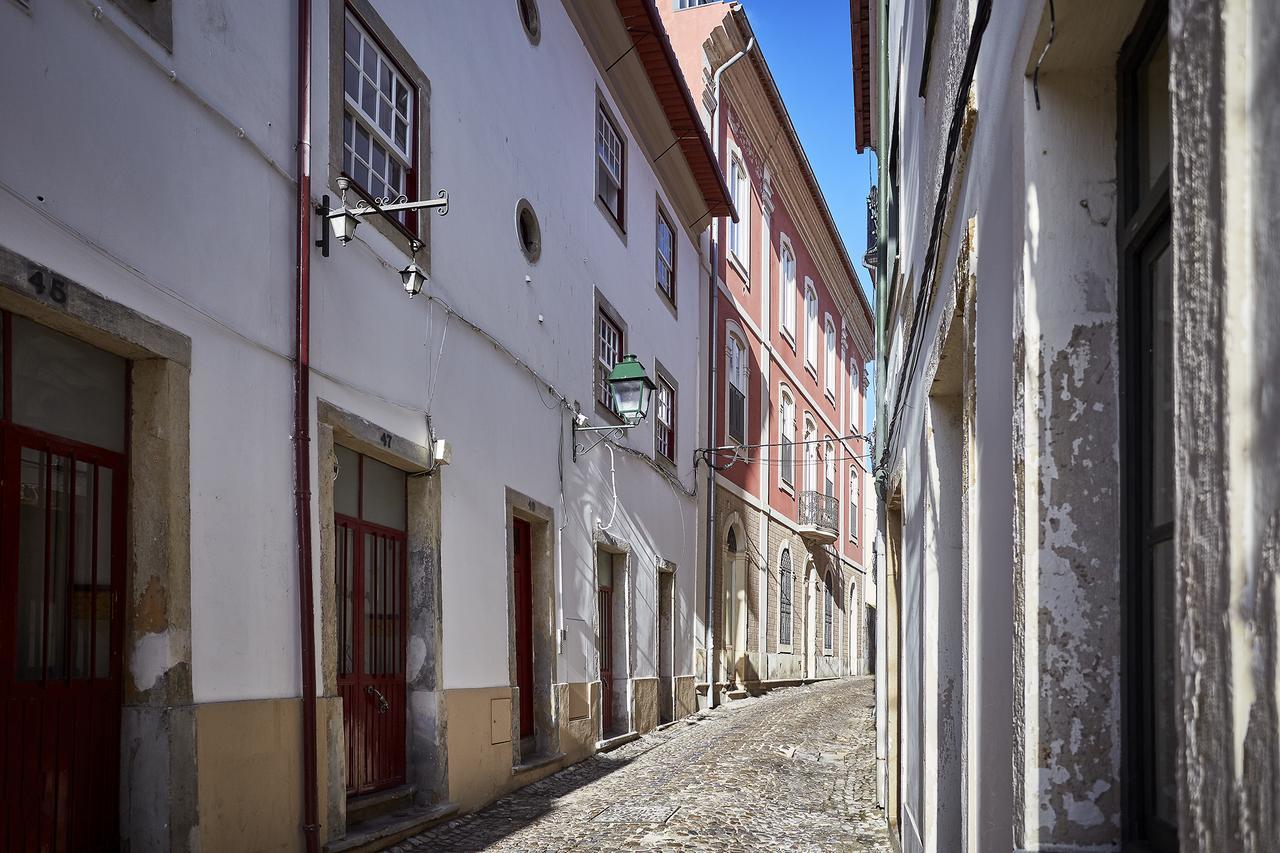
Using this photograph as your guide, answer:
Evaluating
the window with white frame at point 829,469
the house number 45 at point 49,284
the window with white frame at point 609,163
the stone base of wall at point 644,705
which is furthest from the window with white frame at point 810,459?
the house number 45 at point 49,284

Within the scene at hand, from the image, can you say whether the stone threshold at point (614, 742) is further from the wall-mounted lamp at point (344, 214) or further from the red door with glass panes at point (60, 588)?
the red door with glass panes at point (60, 588)

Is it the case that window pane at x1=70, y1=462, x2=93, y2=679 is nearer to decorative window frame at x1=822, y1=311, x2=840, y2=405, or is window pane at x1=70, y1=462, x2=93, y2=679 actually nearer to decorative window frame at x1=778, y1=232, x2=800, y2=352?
decorative window frame at x1=778, y1=232, x2=800, y2=352

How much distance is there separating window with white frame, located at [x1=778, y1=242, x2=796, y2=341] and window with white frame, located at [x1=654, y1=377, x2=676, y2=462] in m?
7.47

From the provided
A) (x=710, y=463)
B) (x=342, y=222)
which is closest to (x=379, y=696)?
(x=342, y=222)

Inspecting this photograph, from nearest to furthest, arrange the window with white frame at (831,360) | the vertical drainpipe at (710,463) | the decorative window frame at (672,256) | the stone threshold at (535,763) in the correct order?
1. the stone threshold at (535,763)
2. the decorative window frame at (672,256)
3. the vertical drainpipe at (710,463)
4. the window with white frame at (831,360)

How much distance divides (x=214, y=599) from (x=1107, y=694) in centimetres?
475

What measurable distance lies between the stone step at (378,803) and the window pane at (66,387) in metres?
2.99

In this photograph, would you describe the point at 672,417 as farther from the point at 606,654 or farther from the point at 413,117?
the point at 413,117

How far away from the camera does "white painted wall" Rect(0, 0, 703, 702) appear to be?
5.22 m

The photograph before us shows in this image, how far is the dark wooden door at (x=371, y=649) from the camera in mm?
7906

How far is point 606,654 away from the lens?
46.8 feet

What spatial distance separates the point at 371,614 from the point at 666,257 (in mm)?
9794

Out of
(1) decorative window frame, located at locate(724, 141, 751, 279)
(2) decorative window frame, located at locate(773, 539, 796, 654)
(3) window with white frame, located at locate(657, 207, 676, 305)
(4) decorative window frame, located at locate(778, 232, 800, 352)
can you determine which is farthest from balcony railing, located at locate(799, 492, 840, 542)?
(3) window with white frame, located at locate(657, 207, 676, 305)

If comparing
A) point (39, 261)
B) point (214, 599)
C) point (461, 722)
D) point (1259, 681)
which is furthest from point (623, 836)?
point (1259, 681)
